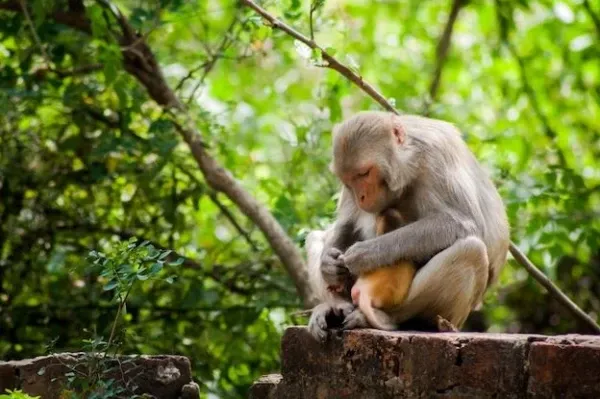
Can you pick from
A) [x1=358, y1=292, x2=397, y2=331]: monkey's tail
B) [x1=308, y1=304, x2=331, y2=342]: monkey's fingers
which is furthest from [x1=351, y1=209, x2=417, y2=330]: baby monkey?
[x1=308, y1=304, x2=331, y2=342]: monkey's fingers

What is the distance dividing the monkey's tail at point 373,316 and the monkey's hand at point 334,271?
0.94 feet

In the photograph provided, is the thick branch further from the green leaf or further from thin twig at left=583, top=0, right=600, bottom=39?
thin twig at left=583, top=0, right=600, bottom=39

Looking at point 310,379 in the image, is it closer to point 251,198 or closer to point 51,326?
point 251,198

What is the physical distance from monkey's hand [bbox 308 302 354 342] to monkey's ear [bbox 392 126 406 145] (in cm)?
90

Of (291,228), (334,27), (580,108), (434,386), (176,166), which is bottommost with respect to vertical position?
(434,386)

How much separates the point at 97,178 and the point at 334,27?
2.26 metres

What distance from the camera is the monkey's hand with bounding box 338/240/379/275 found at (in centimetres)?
560

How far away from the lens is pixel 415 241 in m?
5.54

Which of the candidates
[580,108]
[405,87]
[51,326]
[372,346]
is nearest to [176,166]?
[51,326]

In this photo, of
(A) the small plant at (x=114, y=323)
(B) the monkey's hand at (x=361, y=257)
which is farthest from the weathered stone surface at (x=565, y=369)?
(A) the small plant at (x=114, y=323)

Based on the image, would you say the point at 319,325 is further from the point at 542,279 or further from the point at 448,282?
the point at 542,279

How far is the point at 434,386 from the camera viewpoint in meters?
4.48

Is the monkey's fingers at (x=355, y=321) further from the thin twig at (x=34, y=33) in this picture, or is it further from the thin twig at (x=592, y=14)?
the thin twig at (x=592, y=14)

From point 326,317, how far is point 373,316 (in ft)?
0.76
